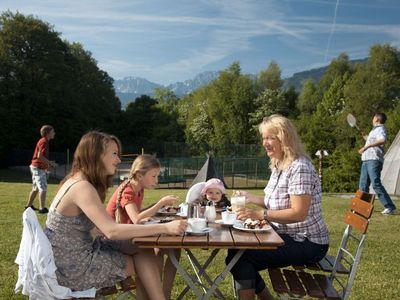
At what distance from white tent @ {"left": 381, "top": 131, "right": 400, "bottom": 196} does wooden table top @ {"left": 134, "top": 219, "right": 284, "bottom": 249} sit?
1509 cm

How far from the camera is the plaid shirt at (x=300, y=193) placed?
137 inches

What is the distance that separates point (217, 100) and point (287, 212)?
52185 millimetres

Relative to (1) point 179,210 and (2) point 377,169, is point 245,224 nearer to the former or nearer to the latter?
(1) point 179,210

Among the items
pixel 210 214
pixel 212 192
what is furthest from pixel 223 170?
pixel 210 214

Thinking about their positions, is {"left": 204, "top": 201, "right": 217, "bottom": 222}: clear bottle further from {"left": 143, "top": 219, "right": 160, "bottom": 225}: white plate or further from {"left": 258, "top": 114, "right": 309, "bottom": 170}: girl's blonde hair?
{"left": 258, "top": 114, "right": 309, "bottom": 170}: girl's blonde hair

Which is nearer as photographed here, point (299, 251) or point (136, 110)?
point (299, 251)

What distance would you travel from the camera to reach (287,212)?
343 cm

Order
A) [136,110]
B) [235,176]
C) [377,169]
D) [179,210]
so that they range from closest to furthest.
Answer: [179,210] → [377,169] → [235,176] → [136,110]

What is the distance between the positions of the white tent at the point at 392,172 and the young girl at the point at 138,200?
1452 centimetres

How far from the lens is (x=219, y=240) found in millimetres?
2873

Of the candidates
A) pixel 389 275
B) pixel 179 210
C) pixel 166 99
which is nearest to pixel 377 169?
pixel 389 275

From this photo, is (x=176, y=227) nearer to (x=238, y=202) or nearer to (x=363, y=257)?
(x=238, y=202)

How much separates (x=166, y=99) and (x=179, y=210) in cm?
8487

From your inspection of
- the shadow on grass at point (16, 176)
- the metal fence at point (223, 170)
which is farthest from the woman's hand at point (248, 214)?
the shadow on grass at point (16, 176)
